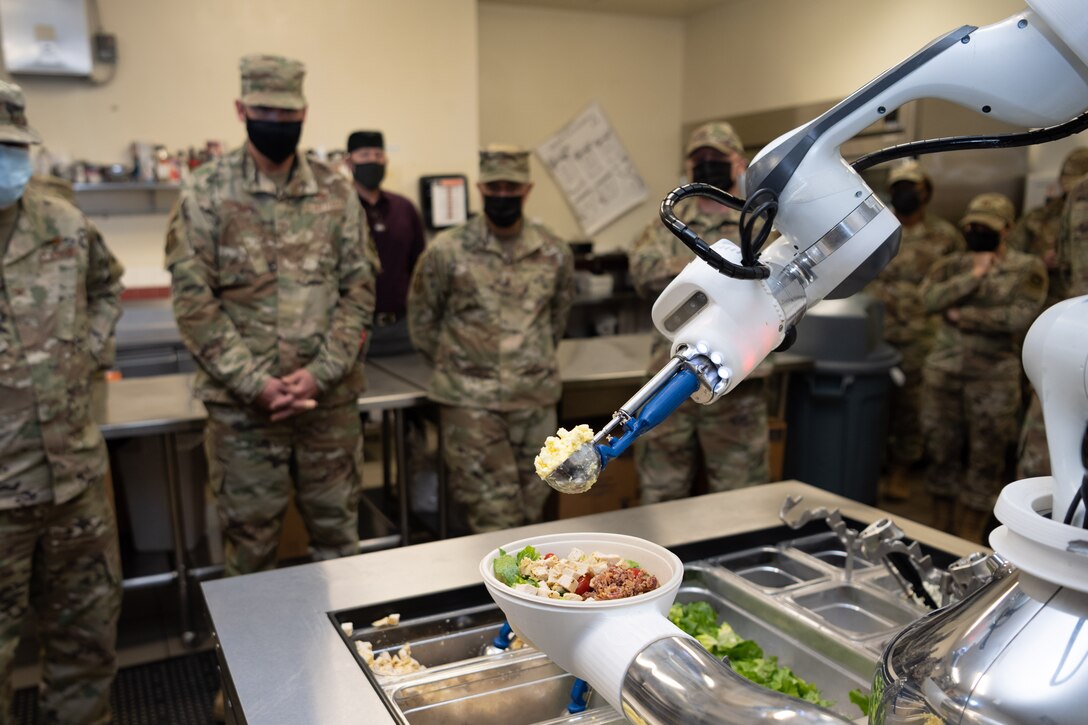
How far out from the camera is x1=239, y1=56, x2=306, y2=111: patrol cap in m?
2.37

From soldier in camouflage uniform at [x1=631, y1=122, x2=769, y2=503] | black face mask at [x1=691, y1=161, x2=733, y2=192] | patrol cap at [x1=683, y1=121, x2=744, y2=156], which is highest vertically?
patrol cap at [x1=683, y1=121, x2=744, y2=156]

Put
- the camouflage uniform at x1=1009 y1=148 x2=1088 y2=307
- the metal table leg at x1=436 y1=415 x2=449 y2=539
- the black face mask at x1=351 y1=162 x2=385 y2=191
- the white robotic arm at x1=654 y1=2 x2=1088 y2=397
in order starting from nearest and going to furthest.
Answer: the white robotic arm at x1=654 y1=2 x2=1088 y2=397, the metal table leg at x1=436 y1=415 x2=449 y2=539, the black face mask at x1=351 y1=162 x2=385 y2=191, the camouflage uniform at x1=1009 y1=148 x2=1088 y2=307

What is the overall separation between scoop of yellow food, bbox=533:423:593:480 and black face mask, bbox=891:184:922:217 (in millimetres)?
4224

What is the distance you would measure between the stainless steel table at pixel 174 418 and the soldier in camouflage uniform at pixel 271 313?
0.85 feet

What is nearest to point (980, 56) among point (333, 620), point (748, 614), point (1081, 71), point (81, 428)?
point (1081, 71)

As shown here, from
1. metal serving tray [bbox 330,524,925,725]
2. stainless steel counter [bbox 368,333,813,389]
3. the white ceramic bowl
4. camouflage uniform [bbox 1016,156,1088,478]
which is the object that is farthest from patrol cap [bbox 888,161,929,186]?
the white ceramic bowl

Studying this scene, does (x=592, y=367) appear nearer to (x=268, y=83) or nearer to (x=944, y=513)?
(x=268, y=83)

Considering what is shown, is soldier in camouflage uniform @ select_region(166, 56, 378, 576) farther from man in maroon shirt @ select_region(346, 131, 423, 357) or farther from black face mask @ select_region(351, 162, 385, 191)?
black face mask @ select_region(351, 162, 385, 191)

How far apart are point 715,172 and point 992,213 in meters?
1.91

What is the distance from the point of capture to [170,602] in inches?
125

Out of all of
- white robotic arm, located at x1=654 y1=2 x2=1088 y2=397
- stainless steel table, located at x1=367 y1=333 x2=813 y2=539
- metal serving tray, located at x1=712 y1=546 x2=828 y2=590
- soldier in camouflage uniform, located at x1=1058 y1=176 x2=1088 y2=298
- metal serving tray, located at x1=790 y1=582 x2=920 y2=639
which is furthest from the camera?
stainless steel table, located at x1=367 y1=333 x2=813 y2=539

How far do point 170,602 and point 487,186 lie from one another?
1954mm

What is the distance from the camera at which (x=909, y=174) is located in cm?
445

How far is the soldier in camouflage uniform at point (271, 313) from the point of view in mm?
2381
